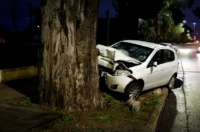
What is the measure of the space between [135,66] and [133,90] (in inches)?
27.7

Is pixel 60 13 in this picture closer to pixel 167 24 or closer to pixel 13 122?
pixel 13 122

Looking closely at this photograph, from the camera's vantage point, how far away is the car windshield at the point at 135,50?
31.5 feet

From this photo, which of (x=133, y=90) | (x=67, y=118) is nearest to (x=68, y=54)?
(x=67, y=118)

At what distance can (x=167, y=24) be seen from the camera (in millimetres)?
50469

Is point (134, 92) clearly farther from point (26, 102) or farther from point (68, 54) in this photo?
point (26, 102)

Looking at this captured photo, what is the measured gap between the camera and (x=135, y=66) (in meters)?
8.80

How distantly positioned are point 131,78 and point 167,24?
4377 centimetres

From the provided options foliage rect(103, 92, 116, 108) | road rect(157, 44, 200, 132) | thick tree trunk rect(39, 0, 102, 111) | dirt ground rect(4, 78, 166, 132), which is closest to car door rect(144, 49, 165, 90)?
road rect(157, 44, 200, 132)

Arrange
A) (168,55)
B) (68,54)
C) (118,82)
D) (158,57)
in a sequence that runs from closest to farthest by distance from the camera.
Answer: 1. (68,54)
2. (118,82)
3. (158,57)
4. (168,55)

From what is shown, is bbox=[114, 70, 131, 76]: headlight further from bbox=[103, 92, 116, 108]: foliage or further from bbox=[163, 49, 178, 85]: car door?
bbox=[163, 49, 178, 85]: car door

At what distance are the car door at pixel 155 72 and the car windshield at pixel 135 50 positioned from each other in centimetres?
27

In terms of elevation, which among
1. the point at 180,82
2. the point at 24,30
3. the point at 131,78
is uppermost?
the point at 24,30

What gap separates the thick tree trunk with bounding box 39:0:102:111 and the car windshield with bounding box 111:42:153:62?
2.93 metres

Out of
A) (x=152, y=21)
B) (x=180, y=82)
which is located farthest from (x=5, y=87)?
(x=152, y=21)
